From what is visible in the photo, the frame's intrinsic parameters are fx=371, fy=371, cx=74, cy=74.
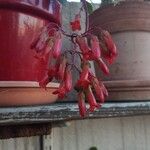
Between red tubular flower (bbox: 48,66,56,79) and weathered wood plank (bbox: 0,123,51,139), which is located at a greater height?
red tubular flower (bbox: 48,66,56,79)

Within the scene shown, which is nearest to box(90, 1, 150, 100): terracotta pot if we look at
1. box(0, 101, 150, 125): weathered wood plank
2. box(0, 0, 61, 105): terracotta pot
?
box(0, 101, 150, 125): weathered wood plank

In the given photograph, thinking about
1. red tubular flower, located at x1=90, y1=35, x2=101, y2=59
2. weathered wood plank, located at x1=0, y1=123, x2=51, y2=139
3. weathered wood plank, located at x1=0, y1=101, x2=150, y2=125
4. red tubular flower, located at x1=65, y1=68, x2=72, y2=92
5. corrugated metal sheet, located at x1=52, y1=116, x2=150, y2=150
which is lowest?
corrugated metal sheet, located at x1=52, y1=116, x2=150, y2=150

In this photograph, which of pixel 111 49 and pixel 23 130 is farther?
pixel 23 130

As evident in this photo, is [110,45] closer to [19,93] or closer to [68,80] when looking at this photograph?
[68,80]

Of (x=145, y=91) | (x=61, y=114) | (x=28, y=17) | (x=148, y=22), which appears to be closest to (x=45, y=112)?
(x=61, y=114)

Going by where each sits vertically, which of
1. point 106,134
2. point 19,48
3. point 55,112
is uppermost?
point 19,48

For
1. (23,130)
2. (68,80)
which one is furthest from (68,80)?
(23,130)

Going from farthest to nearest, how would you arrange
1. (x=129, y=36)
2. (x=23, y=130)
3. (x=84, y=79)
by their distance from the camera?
(x=129, y=36) → (x=23, y=130) → (x=84, y=79)

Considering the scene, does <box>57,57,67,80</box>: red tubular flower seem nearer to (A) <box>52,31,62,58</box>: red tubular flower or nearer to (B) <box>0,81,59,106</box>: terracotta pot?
(A) <box>52,31,62,58</box>: red tubular flower

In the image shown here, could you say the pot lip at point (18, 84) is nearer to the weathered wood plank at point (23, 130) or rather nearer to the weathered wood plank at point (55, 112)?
the weathered wood plank at point (55, 112)
